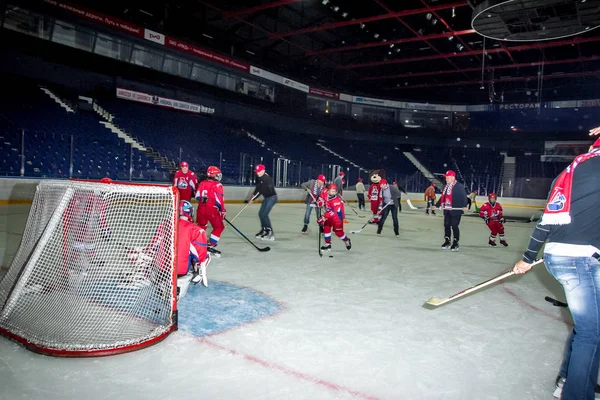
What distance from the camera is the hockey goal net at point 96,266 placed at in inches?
121

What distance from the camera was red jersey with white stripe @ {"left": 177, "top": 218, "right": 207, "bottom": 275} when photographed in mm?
3939

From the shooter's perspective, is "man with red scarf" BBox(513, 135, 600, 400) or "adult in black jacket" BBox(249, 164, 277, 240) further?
"adult in black jacket" BBox(249, 164, 277, 240)

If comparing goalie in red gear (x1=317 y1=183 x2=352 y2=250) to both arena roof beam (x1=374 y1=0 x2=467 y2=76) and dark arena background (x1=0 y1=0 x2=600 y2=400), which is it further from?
arena roof beam (x1=374 y1=0 x2=467 y2=76)

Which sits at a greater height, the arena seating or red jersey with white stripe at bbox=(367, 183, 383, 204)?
the arena seating

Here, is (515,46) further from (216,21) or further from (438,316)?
(438,316)

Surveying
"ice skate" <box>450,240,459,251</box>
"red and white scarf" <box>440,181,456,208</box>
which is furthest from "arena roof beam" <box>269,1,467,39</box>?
"ice skate" <box>450,240,459,251</box>

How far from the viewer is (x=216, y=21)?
72.4ft

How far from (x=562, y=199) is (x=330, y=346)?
5.61 ft

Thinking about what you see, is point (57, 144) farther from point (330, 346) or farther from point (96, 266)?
point (330, 346)

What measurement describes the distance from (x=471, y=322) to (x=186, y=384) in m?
2.39

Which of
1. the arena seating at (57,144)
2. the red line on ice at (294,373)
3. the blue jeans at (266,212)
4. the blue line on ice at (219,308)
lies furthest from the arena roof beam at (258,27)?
the red line on ice at (294,373)

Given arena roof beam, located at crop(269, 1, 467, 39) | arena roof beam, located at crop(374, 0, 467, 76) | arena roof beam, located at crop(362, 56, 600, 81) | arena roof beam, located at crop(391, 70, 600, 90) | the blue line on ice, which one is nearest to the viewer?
the blue line on ice

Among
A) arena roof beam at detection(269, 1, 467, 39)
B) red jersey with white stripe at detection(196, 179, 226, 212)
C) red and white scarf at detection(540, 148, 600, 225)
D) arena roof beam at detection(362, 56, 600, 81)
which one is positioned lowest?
red jersey with white stripe at detection(196, 179, 226, 212)

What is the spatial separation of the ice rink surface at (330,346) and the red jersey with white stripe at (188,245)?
1.10 ft
